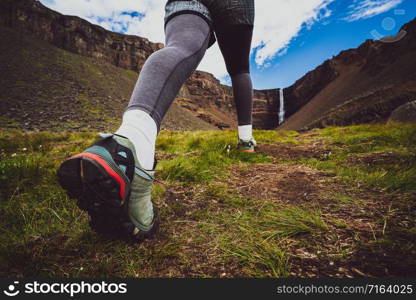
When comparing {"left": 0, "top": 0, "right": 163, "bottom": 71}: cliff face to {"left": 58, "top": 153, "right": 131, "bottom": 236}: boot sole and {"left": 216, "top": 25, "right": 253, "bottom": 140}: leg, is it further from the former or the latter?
{"left": 58, "top": 153, "right": 131, "bottom": 236}: boot sole

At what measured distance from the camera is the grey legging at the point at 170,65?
766 mm

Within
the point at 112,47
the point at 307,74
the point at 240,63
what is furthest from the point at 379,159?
the point at 307,74

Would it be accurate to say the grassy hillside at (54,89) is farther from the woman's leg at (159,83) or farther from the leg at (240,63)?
the woman's leg at (159,83)

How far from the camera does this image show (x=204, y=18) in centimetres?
104

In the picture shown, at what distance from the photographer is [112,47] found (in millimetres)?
46000

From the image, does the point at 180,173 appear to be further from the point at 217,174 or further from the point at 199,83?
the point at 199,83

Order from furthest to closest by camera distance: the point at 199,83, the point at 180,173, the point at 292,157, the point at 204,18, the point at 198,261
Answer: the point at 199,83 < the point at 292,157 < the point at 180,173 < the point at 204,18 < the point at 198,261

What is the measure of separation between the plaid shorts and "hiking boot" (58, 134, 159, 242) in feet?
2.63

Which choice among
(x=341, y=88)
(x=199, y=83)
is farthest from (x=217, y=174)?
(x=199, y=83)

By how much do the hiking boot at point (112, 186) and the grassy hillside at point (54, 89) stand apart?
15.0 meters

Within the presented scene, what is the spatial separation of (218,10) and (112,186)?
1.15 meters

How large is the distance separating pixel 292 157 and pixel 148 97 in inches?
68.9

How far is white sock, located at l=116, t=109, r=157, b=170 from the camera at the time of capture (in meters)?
0.69

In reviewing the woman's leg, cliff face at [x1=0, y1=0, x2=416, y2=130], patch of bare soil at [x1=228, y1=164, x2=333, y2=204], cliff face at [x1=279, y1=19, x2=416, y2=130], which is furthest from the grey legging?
cliff face at [x1=0, y1=0, x2=416, y2=130]
